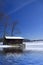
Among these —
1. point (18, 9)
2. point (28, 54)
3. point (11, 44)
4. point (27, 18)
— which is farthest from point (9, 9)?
point (28, 54)

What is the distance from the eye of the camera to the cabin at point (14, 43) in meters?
1.39

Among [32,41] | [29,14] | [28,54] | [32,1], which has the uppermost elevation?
[32,1]

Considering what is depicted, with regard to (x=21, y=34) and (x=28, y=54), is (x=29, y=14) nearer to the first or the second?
(x=21, y=34)

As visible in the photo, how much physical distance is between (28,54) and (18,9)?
0.43 metres

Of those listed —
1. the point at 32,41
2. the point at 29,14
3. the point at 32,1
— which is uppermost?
the point at 32,1

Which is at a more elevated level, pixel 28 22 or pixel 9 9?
pixel 9 9

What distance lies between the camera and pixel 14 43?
4.64 feet

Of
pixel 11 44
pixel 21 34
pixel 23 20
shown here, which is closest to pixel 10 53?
pixel 11 44

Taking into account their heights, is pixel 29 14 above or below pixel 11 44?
above

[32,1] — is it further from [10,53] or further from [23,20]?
[10,53]

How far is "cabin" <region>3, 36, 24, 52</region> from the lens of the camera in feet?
4.57

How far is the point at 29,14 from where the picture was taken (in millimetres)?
1438

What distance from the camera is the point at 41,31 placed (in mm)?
1418

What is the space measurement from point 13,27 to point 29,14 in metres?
0.20
